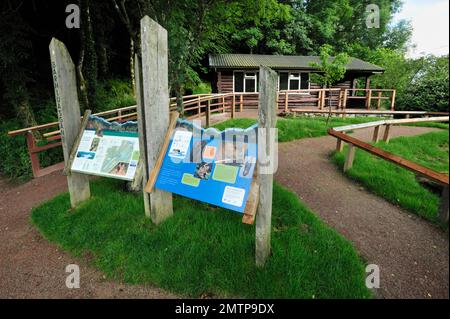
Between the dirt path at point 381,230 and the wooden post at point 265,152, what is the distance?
40.3 inches

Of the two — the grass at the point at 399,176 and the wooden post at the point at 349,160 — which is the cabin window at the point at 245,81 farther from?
the wooden post at the point at 349,160

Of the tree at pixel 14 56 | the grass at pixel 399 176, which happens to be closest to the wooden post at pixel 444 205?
the grass at pixel 399 176

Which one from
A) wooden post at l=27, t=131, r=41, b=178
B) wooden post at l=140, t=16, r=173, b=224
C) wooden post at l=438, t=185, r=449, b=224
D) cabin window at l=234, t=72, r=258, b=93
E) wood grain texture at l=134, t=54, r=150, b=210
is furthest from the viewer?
cabin window at l=234, t=72, r=258, b=93

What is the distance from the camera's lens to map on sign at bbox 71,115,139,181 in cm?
335

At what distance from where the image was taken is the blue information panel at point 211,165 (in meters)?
2.48

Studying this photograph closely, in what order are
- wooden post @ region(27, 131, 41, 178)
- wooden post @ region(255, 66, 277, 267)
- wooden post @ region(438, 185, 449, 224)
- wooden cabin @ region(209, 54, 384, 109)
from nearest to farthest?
wooden post @ region(438, 185, 449, 224), wooden post @ region(255, 66, 277, 267), wooden post @ region(27, 131, 41, 178), wooden cabin @ region(209, 54, 384, 109)

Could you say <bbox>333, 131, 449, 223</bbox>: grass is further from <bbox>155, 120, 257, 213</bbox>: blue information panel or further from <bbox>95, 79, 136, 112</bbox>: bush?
<bbox>95, 79, 136, 112</bbox>: bush

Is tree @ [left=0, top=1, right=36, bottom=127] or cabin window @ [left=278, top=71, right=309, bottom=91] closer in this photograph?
tree @ [left=0, top=1, right=36, bottom=127]

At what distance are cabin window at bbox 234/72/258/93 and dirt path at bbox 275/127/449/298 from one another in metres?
12.8

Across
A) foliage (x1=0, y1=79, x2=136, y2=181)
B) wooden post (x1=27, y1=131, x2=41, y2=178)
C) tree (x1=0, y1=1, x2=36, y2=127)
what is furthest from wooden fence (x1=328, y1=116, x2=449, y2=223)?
tree (x1=0, y1=1, x2=36, y2=127)

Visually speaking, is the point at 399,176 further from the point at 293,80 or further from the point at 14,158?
the point at 293,80

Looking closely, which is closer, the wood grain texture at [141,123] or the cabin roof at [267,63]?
the wood grain texture at [141,123]

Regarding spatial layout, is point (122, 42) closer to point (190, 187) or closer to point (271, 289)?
point (190, 187)

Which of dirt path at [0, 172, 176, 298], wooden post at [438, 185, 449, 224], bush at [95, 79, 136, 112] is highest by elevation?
bush at [95, 79, 136, 112]
